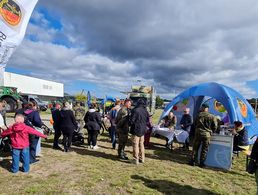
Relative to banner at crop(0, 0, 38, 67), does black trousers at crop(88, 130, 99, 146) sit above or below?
below

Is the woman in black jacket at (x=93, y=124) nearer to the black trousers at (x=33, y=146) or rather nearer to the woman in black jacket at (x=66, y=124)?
the woman in black jacket at (x=66, y=124)

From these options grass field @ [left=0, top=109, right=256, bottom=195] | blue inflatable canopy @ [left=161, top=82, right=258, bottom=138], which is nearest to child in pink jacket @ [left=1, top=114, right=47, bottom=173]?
grass field @ [left=0, top=109, right=256, bottom=195]

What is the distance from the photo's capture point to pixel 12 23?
4.84 metres

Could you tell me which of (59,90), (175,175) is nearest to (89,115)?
(175,175)

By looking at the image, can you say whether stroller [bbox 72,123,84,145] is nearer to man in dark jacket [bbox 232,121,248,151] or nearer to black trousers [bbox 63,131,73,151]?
black trousers [bbox 63,131,73,151]

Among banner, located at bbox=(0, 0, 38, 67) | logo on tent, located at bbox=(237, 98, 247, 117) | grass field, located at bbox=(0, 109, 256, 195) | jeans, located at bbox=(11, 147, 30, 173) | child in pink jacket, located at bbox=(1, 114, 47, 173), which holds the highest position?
banner, located at bbox=(0, 0, 38, 67)

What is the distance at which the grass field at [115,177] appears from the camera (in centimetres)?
523

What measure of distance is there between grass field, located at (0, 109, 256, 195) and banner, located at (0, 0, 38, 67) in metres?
2.58

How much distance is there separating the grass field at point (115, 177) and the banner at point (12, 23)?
2.58m

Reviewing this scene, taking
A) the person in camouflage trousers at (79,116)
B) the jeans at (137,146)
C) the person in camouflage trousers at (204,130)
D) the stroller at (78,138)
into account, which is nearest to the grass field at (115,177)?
the jeans at (137,146)

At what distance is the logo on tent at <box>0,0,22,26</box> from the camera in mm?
4602

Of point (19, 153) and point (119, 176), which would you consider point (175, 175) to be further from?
point (19, 153)

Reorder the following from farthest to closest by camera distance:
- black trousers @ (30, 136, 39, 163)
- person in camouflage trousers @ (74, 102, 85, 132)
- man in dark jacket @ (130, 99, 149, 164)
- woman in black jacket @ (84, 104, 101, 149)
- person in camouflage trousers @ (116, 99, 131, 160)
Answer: person in camouflage trousers @ (74, 102, 85, 132)
woman in black jacket @ (84, 104, 101, 149)
person in camouflage trousers @ (116, 99, 131, 160)
man in dark jacket @ (130, 99, 149, 164)
black trousers @ (30, 136, 39, 163)

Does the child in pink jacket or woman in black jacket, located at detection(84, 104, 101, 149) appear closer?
the child in pink jacket
